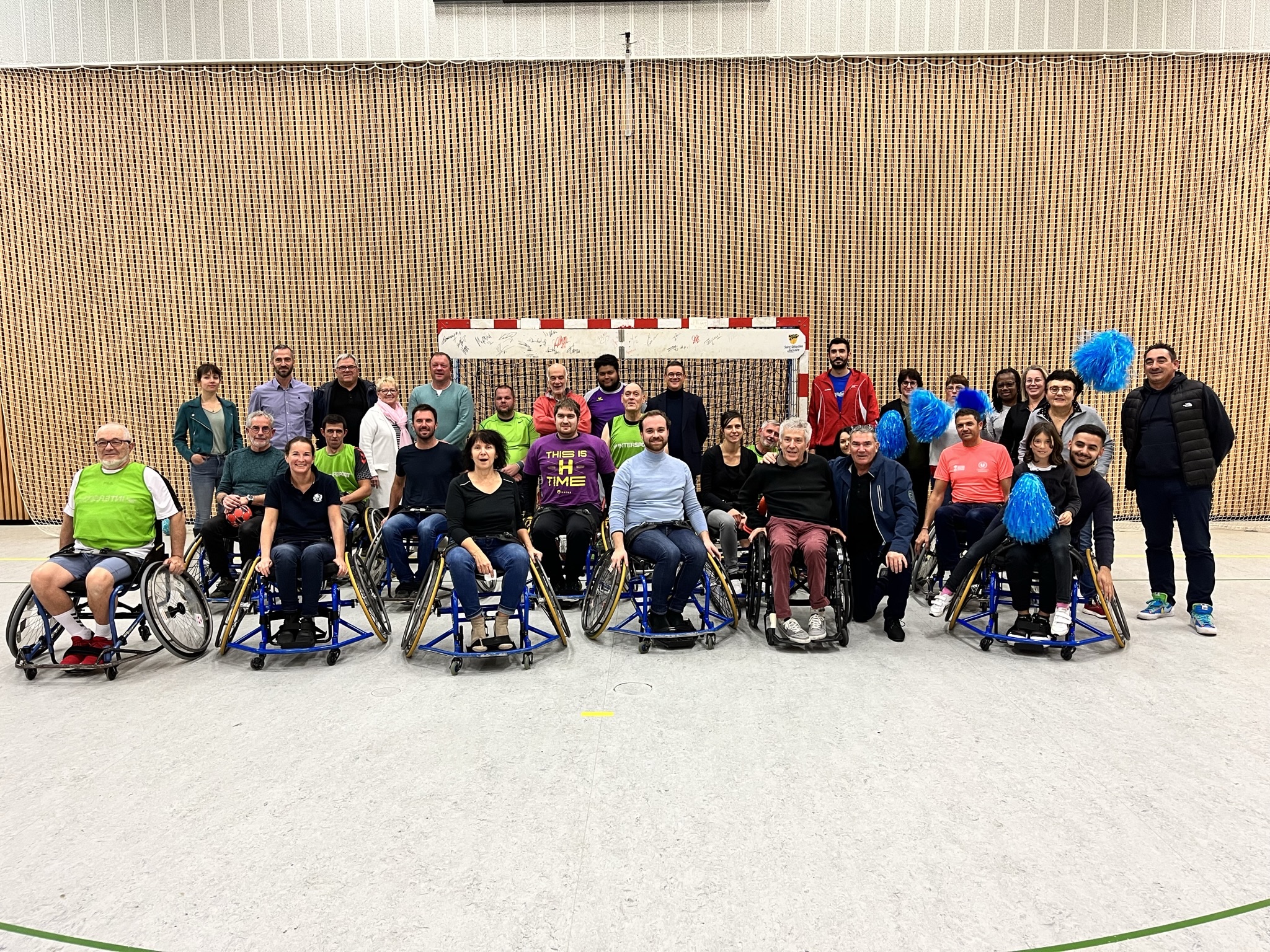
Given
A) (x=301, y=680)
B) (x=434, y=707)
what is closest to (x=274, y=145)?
(x=301, y=680)

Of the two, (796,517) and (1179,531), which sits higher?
(796,517)

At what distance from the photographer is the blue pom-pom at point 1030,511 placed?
3256 mm

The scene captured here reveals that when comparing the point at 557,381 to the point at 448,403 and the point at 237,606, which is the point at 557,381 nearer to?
the point at 448,403

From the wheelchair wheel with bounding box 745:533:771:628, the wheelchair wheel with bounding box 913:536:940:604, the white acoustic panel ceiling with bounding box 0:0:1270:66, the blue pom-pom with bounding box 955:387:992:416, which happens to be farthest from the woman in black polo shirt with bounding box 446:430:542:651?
the white acoustic panel ceiling with bounding box 0:0:1270:66

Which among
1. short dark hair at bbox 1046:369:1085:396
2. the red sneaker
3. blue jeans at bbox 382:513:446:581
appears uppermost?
short dark hair at bbox 1046:369:1085:396

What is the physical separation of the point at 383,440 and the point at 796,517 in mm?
2523

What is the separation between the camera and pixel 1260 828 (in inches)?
76.0

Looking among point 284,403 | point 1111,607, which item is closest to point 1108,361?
point 1111,607

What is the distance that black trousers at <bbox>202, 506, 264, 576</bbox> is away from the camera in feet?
12.6

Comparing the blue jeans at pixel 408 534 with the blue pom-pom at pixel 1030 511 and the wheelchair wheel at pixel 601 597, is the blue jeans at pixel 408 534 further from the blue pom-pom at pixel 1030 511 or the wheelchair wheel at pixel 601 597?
the blue pom-pom at pixel 1030 511

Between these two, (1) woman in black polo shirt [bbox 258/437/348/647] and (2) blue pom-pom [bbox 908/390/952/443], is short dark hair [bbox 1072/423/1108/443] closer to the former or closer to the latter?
(2) blue pom-pom [bbox 908/390/952/443]

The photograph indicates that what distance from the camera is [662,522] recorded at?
358 cm

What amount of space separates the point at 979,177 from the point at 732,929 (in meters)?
6.23

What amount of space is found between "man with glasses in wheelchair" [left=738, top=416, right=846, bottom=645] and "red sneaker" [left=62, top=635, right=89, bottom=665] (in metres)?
2.93
